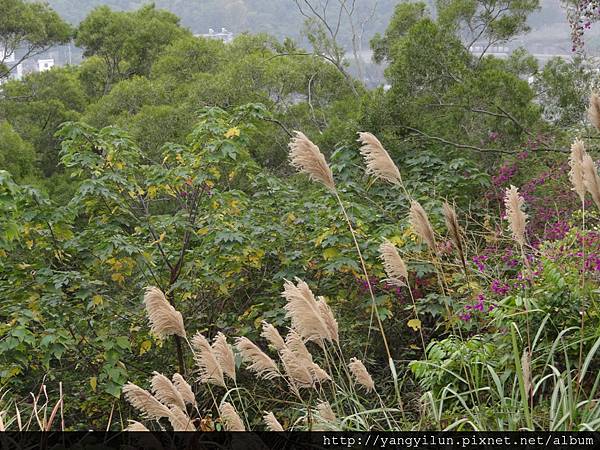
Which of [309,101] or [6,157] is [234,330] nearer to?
[309,101]

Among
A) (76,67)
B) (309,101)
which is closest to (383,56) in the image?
(309,101)

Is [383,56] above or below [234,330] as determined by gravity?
above

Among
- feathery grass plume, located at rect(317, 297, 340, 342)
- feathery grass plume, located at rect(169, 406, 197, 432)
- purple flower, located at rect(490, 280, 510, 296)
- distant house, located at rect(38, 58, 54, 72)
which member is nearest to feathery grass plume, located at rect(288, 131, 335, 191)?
feathery grass plume, located at rect(317, 297, 340, 342)

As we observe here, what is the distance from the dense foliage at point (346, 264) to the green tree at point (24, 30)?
8.85 metres

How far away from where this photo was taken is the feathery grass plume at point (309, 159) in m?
2.49

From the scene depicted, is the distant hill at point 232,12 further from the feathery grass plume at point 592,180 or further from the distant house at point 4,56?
the feathery grass plume at point 592,180

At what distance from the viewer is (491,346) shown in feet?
9.64

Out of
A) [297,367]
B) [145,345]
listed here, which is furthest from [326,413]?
[145,345]

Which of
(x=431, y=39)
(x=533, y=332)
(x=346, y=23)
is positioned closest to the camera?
(x=533, y=332)

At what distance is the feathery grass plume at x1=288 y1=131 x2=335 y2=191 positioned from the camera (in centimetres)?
249

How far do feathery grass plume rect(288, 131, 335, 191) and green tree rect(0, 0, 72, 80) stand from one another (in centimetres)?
1359

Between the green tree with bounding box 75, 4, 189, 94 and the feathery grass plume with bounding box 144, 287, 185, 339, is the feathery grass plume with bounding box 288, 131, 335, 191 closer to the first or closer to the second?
the feathery grass plume with bounding box 144, 287, 185, 339

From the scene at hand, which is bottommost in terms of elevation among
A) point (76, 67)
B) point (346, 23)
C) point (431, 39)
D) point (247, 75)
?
point (431, 39)

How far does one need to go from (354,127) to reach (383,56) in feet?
18.3
